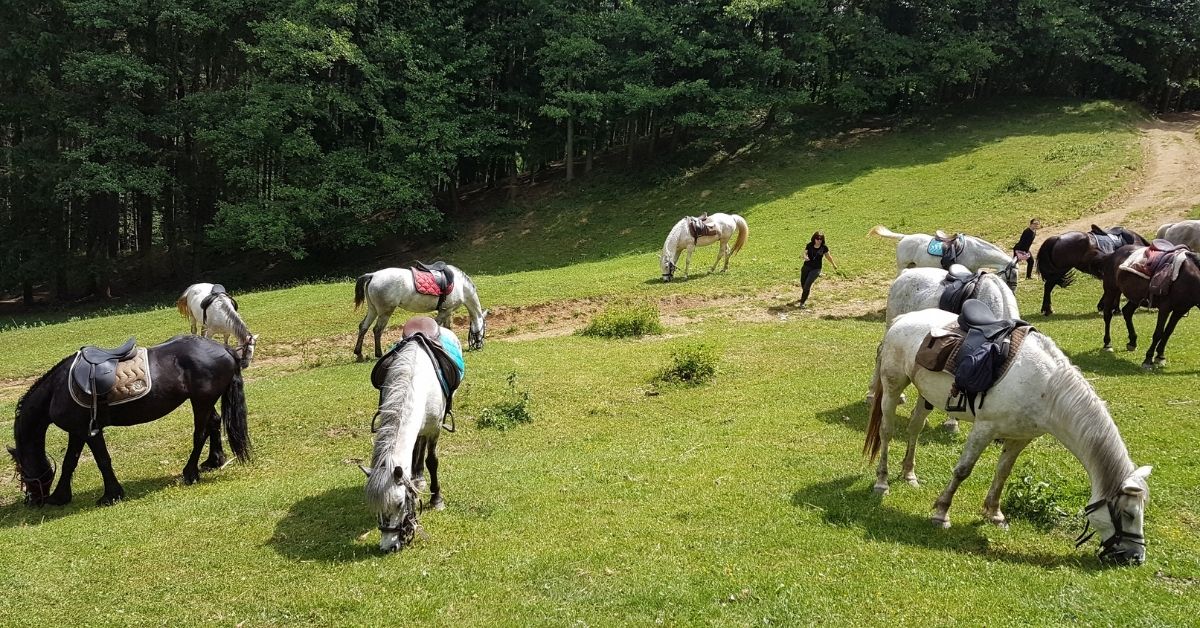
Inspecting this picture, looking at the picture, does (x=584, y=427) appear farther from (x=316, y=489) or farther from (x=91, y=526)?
(x=91, y=526)

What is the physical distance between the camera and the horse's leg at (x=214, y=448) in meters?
9.09

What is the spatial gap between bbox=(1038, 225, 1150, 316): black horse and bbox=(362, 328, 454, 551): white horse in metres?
14.6

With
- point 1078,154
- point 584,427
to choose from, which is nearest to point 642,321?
point 584,427

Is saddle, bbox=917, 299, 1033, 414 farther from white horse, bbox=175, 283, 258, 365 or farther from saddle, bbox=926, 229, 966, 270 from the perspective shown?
white horse, bbox=175, 283, 258, 365

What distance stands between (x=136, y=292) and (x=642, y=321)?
92.7 feet

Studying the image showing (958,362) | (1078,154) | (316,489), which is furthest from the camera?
(1078,154)

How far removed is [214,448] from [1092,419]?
10.3 m

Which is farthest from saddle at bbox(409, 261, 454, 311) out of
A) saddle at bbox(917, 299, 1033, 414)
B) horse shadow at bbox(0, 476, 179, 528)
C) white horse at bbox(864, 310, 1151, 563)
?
saddle at bbox(917, 299, 1033, 414)

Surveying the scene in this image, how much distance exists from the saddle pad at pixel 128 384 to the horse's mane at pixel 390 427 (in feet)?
11.5

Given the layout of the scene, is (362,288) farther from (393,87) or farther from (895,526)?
(393,87)

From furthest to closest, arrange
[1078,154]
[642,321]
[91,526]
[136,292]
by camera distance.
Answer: [136,292] < [1078,154] < [642,321] < [91,526]

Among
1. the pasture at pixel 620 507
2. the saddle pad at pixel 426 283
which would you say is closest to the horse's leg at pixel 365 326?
the pasture at pixel 620 507

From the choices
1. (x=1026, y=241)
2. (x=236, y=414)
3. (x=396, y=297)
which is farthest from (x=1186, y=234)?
(x=236, y=414)

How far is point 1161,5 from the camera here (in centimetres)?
3609
